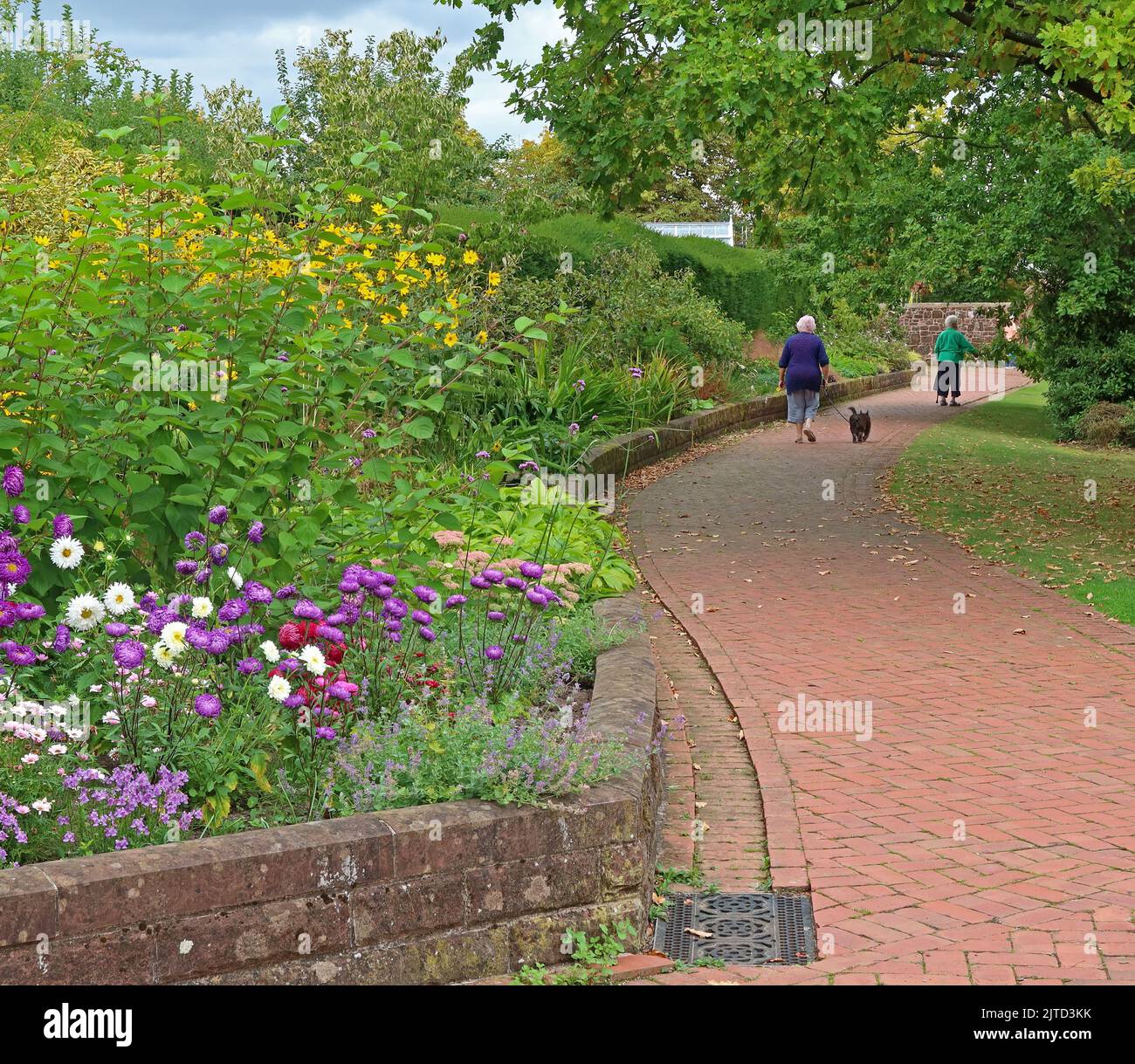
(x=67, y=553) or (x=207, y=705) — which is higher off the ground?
(x=67, y=553)

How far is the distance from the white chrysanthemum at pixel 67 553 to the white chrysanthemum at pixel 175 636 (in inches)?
16.9

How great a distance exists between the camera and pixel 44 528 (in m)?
5.29

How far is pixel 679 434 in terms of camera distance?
19.2 meters

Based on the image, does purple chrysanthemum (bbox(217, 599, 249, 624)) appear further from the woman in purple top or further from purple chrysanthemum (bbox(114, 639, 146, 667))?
the woman in purple top

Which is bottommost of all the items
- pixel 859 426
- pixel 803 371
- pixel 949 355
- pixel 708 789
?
pixel 708 789

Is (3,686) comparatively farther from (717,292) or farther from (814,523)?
(717,292)

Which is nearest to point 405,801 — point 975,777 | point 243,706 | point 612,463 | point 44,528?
point 243,706

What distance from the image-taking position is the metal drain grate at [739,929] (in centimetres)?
477

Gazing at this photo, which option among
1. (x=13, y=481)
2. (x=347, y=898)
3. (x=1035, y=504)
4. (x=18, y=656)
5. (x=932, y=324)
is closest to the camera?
(x=347, y=898)

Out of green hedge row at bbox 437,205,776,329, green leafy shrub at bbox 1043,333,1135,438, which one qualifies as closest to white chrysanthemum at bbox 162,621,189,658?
green hedge row at bbox 437,205,776,329

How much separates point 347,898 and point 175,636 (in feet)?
3.15

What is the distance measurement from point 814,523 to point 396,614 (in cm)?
919

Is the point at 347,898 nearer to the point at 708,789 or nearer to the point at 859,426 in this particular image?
the point at 708,789

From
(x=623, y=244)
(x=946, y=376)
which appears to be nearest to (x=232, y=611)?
(x=623, y=244)
